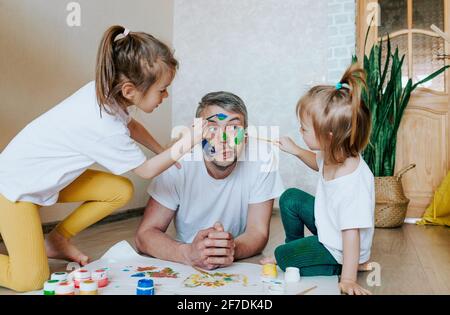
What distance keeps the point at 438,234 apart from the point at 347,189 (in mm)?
1386

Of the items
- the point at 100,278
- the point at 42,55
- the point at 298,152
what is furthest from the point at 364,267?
the point at 42,55

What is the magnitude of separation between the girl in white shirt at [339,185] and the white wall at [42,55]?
1.36m

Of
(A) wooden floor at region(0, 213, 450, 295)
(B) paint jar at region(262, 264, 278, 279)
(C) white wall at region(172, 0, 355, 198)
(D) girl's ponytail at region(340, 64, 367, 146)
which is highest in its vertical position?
(C) white wall at region(172, 0, 355, 198)

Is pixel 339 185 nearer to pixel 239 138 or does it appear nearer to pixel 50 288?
pixel 239 138

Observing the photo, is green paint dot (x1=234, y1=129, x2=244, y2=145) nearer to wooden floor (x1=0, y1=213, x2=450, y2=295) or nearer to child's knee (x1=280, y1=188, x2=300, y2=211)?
child's knee (x1=280, y1=188, x2=300, y2=211)

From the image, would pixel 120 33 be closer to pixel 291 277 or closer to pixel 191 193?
pixel 191 193

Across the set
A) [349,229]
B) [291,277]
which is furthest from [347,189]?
[291,277]

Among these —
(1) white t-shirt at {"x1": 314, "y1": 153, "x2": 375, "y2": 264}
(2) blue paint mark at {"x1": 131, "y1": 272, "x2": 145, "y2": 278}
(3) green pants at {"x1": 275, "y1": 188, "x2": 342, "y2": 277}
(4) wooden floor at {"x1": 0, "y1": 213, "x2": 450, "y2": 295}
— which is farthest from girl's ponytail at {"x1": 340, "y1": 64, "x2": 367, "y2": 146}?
(2) blue paint mark at {"x1": 131, "y1": 272, "x2": 145, "y2": 278}

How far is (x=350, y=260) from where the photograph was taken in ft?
3.96

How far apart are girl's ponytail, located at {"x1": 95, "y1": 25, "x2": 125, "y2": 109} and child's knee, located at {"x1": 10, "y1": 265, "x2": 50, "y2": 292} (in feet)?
1.66

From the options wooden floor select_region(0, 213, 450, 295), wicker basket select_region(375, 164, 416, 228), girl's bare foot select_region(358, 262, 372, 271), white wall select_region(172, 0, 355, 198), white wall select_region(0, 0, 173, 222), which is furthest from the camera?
white wall select_region(172, 0, 355, 198)

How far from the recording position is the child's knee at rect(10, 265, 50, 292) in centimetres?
120

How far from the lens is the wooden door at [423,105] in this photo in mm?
3006

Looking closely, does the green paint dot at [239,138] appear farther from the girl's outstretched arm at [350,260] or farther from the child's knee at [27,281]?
the child's knee at [27,281]
